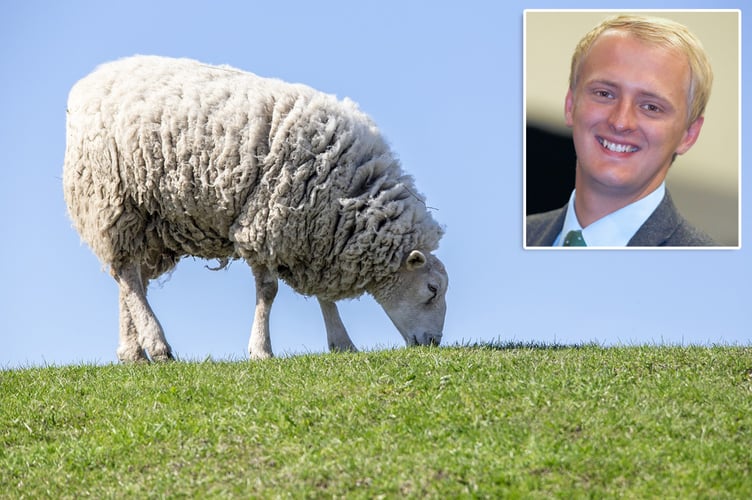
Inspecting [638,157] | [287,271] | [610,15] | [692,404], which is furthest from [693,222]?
[692,404]

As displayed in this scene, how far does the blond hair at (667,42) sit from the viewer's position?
17.7 m

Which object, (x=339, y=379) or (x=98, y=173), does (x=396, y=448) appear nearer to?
(x=339, y=379)

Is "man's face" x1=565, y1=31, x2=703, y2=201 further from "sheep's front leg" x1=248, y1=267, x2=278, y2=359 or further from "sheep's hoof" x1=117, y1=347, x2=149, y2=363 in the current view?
"sheep's hoof" x1=117, y1=347, x2=149, y2=363

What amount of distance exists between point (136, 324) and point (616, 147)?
8531 mm

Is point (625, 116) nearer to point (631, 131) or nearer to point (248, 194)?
point (631, 131)

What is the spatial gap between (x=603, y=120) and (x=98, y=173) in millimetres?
8377

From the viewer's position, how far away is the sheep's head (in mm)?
13531

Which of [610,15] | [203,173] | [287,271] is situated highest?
[610,15]

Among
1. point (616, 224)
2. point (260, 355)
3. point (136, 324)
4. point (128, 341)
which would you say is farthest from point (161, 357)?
point (616, 224)

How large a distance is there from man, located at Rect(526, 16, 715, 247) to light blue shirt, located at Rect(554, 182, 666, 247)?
0.02 meters

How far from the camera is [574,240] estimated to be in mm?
17312

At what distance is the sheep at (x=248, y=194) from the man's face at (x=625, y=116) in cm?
501

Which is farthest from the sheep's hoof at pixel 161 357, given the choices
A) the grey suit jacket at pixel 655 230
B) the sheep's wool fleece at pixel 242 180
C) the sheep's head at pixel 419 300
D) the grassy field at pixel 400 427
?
the grey suit jacket at pixel 655 230

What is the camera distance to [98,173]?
1341 cm
